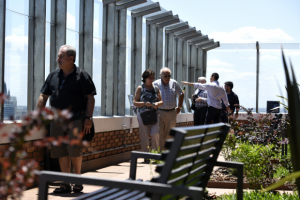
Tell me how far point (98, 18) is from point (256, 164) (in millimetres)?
4369

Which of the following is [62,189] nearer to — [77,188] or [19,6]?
[77,188]

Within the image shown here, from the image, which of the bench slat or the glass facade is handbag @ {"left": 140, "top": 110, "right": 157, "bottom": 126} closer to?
the glass facade

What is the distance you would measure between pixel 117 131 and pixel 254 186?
370 cm

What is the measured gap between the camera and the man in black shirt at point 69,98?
4301 mm

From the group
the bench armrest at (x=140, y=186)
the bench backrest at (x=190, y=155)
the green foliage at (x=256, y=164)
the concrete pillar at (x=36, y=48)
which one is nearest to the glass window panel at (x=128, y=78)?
the concrete pillar at (x=36, y=48)

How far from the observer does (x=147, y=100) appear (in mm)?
6508

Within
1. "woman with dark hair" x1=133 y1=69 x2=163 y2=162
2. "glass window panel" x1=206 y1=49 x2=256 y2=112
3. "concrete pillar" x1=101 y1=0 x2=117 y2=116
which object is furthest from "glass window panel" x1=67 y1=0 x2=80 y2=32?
"glass window panel" x1=206 y1=49 x2=256 y2=112

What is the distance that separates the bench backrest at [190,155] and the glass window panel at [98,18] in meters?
5.42

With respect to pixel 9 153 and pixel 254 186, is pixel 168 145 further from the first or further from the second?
pixel 254 186

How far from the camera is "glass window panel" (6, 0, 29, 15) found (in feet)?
16.6

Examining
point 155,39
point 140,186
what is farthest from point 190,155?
point 155,39

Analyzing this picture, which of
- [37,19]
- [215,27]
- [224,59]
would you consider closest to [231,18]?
[215,27]

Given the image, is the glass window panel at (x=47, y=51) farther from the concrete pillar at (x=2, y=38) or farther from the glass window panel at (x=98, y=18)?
the glass window panel at (x=98, y=18)

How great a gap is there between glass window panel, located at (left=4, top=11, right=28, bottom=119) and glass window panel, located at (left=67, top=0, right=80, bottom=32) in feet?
3.94
